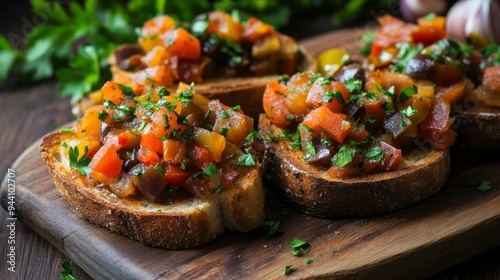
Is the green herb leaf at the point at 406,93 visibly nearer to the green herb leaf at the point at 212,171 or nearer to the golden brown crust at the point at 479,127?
the golden brown crust at the point at 479,127

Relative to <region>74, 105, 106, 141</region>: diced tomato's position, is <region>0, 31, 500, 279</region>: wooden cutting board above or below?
below

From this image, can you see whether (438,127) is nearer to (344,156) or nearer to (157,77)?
(344,156)

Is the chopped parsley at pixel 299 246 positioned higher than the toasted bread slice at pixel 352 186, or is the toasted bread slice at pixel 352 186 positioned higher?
the toasted bread slice at pixel 352 186

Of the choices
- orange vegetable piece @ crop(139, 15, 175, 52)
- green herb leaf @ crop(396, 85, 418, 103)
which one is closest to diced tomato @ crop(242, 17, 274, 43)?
orange vegetable piece @ crop(139, 15, 175, 52)

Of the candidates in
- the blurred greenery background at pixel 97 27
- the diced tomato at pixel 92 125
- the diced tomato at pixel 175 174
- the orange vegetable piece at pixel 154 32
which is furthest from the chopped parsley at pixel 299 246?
the blurred greenery background at pixel 97 27

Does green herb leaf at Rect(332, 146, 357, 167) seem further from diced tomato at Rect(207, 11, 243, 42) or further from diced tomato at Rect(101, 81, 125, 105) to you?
diced tomato at Rect(207, 11, 243, 42)

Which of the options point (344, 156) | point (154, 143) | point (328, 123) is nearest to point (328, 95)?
point (328, 123)

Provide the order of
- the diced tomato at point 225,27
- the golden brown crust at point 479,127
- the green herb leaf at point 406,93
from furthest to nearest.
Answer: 1. the diced tomato at point 225,27
2. the golden brown crust at point 479,127
3. the green herb leaf at point 406,93
